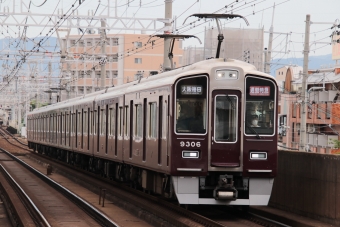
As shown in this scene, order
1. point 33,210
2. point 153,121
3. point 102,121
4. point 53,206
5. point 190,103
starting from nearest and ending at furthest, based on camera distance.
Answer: point 190,103 → point 153,121 → point 33,210 → point 53,206 → point 102,121

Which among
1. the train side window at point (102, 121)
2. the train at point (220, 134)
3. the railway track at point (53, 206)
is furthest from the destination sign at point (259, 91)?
the train side window at point (102, 121)

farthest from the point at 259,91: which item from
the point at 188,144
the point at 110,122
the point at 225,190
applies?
the point at 110,122

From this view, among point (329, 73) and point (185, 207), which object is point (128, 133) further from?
point (329, 73)

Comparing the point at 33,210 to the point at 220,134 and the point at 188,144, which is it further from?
the point at 220,134

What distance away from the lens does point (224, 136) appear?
12.3 meters

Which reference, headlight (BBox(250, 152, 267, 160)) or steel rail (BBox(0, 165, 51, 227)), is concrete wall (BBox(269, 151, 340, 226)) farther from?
steel rail (BBox(0, 165, 51, 227))

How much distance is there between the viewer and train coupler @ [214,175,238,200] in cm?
1205

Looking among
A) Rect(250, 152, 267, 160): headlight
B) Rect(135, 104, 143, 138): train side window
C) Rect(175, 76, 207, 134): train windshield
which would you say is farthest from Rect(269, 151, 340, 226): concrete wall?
Rect(135, 104, 143, 138): train side window

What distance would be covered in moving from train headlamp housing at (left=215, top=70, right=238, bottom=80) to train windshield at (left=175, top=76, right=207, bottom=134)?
22 cm

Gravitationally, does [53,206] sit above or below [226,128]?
below

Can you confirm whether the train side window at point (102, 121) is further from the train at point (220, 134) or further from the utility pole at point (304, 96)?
the train at point (220, 134)

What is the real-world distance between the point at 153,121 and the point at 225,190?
2409 mm

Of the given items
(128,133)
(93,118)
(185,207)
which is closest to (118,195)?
(128,133)

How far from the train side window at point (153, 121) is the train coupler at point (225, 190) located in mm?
1952
